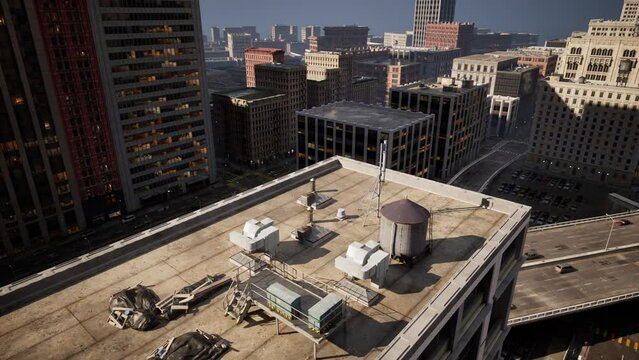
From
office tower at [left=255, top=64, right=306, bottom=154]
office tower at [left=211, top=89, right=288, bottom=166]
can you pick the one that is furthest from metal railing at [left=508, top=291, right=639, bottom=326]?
office tower at [left=255, top=64, right=306, bottom=154]

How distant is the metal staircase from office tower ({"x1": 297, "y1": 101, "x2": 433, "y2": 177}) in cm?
8585

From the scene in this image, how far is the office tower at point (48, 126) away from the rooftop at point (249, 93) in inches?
2418

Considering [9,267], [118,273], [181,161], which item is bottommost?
[9,267]

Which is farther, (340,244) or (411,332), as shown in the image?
(340,244)

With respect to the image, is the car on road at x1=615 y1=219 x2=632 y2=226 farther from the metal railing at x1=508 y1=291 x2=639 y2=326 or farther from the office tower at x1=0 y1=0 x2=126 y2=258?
the office tower at x1=0 y1=0 x2=126 y2=258

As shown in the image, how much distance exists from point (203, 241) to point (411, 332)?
71.1 feet

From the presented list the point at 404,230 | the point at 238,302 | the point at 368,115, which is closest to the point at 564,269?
the point at 368,115

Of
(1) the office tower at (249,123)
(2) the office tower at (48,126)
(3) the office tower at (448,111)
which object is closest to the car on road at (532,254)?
(3) the office tower at (448,111)

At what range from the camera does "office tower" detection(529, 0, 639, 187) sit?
143 m

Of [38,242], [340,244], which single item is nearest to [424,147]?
[340,244]

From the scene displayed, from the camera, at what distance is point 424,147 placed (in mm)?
129750

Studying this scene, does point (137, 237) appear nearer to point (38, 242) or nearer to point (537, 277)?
point (537, 277)

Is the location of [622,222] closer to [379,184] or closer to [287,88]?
[379,184]

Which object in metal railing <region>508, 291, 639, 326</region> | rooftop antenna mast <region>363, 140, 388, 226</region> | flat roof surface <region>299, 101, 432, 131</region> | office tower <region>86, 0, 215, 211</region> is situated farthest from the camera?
flat roof surface <region>299, 101, 432, 131</region>
